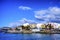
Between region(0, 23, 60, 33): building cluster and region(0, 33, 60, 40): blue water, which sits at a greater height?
region(0, 23, 60, 33): building cluster

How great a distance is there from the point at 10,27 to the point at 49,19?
0.57m

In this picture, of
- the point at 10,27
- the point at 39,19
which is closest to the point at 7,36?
the point at 10,27

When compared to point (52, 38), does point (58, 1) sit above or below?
above

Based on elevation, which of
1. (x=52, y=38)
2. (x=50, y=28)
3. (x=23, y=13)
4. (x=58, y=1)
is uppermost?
(x=58, y=1)

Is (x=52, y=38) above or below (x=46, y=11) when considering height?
below

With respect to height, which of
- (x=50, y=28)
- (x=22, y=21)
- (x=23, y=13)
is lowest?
(x=50, y=28)

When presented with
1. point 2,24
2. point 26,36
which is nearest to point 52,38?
point 26,36

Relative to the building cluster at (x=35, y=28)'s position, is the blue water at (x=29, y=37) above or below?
below

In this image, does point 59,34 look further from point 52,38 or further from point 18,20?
point 18,20

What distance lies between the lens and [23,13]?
6.22 ft

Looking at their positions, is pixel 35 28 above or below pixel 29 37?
above

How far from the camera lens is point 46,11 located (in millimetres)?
1893

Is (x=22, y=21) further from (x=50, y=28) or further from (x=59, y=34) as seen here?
(x=59, y=34)

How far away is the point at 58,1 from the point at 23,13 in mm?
533
